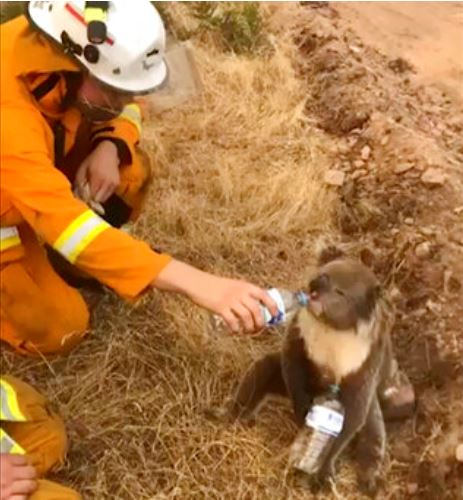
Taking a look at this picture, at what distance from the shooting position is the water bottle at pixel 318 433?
145 inches

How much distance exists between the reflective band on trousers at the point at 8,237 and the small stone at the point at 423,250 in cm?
176

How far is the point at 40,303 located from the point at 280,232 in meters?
1.34

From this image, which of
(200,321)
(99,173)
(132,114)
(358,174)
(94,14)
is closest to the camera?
(94,14)

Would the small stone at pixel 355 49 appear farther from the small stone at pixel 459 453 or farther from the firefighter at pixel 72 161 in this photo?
the small stone at pixel 459 453

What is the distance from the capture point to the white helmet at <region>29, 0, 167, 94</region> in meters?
3.38

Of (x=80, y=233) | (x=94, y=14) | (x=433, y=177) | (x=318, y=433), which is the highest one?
(x=94, y=14)

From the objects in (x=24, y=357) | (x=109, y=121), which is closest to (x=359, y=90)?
(x=109, y=121)

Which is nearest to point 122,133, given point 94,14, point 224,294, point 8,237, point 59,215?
point 8,237

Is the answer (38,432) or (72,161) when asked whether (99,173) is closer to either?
(72,161)

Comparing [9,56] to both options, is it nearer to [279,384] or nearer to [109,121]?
[109,121]

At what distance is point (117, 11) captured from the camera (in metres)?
3.43

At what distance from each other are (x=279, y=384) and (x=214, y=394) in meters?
0.26

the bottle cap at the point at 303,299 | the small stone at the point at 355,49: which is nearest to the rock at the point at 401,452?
the bottle cap at the point at 303,299

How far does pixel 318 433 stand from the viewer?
373 centimetres
